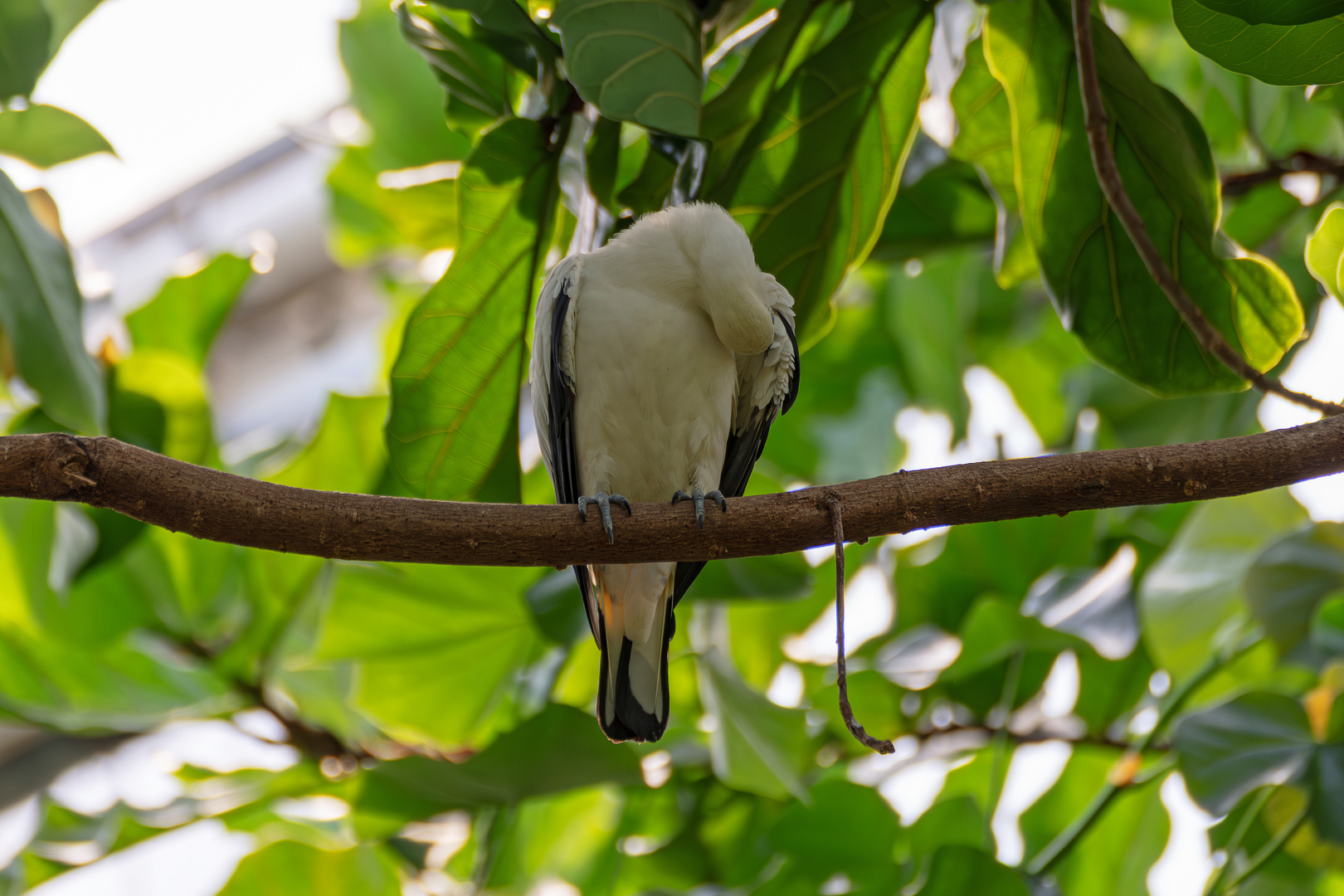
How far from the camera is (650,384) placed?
1311 millimetres

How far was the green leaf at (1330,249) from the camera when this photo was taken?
98cm

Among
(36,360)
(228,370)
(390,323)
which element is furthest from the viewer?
(228,370)

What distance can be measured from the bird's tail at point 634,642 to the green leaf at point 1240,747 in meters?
0.71

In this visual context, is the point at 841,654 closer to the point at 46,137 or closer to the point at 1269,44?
the point at 1269,44

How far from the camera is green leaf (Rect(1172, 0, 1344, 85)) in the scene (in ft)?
2.95

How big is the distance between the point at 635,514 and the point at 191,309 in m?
1.10

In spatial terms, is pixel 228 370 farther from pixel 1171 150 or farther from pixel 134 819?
pixel 1171 150

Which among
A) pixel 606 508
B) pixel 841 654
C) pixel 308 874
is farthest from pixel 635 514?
pixel 308 874

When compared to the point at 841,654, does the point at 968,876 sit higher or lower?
lower

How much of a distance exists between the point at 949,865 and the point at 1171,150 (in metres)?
0.92

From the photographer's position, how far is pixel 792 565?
1.39m

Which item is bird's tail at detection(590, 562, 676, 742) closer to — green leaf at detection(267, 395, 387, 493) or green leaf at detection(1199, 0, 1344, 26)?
green leaf at detection(267, 395, 387, 493)

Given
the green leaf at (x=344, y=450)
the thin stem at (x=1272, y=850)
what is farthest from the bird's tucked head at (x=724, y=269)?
the thin stem at (x=1272, y=850)

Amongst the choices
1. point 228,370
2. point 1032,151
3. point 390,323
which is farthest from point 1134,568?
point 228,370
